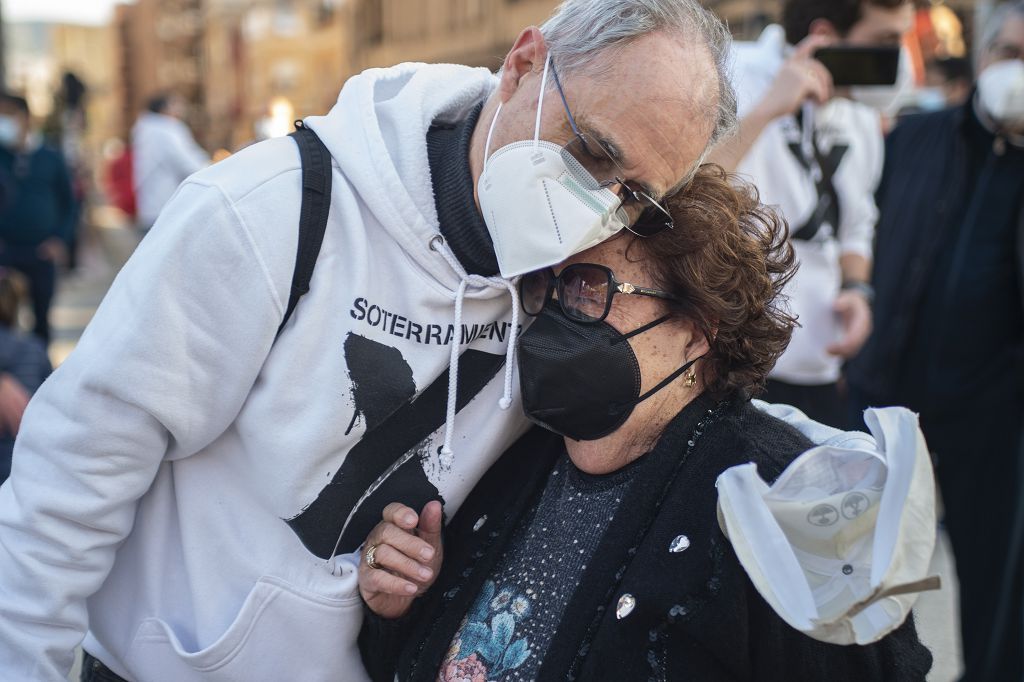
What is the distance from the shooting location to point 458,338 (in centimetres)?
166

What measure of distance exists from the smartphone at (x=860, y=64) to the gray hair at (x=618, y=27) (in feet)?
4.43

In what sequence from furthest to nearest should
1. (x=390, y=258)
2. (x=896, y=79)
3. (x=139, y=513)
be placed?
(x=896, y=79), (x=139, y=513), (x=390, y=258)


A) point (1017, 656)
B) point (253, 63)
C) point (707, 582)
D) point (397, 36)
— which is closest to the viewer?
point (707, 582)

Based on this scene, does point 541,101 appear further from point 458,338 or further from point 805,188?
point 805,188

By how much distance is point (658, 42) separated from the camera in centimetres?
155

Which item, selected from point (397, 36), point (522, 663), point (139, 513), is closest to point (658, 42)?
point (522, 663)

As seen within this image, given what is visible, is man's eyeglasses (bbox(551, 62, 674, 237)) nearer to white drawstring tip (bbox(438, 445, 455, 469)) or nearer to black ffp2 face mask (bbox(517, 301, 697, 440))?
black ffp2 face mask (bbox(517, 301, 697, 440))

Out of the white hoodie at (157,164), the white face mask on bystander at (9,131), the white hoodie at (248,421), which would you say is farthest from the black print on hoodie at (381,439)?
the white face mask on bystander at (9,131)

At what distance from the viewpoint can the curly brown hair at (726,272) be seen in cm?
167

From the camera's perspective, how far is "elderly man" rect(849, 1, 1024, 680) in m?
3.31

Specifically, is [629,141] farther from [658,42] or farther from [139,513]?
[139,513]

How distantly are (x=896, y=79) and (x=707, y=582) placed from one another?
2038mm

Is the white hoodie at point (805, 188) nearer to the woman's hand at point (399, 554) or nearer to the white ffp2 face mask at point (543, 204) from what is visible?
the white ffp2 face mask at point (543, 204)

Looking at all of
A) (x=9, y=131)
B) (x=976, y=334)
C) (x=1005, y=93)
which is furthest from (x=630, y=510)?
(x=9, y=131)
